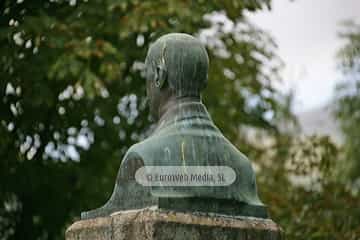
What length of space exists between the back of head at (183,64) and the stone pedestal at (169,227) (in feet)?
2.92

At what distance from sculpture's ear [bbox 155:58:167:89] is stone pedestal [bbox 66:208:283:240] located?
0.93m

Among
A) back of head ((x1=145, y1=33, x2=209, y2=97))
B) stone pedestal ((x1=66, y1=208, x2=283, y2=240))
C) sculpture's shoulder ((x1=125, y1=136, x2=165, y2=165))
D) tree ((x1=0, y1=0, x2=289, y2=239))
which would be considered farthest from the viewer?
tree ((x1=0, y1=0, x2=289, y2=239))

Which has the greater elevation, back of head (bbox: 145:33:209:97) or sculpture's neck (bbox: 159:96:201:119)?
back of head (bbox: 145:33:209:97)

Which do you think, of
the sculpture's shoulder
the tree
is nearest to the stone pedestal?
the sculpture's shoulder

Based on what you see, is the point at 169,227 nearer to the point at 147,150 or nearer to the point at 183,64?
the point at 147,150

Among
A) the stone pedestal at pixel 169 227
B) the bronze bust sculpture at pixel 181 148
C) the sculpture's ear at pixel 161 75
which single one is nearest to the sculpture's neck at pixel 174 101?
the bronze bust sculpture at pixel 181 148

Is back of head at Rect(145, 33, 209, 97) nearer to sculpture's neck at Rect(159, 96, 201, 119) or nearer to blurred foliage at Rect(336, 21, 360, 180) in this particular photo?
sculpture's neck at Rect(159, 96, 201, 119)

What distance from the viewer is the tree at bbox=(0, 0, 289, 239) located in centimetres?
1413

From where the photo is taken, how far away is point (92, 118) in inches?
631

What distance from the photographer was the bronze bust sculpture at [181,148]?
739 cm

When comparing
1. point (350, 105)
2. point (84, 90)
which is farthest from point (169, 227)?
point (350, 105)

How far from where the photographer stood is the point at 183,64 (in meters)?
7.66

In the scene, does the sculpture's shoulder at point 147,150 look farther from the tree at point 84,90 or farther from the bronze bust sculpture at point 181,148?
the tree at point 84,90

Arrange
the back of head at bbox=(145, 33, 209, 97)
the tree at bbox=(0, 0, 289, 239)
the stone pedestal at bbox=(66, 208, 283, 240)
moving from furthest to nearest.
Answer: the tree at bbox=(0, 0, 289, 239) → the back of head at bbox=(145, 33, 209, 97) → the stone pedestal at bbox=(66, 208, 283, 240)
